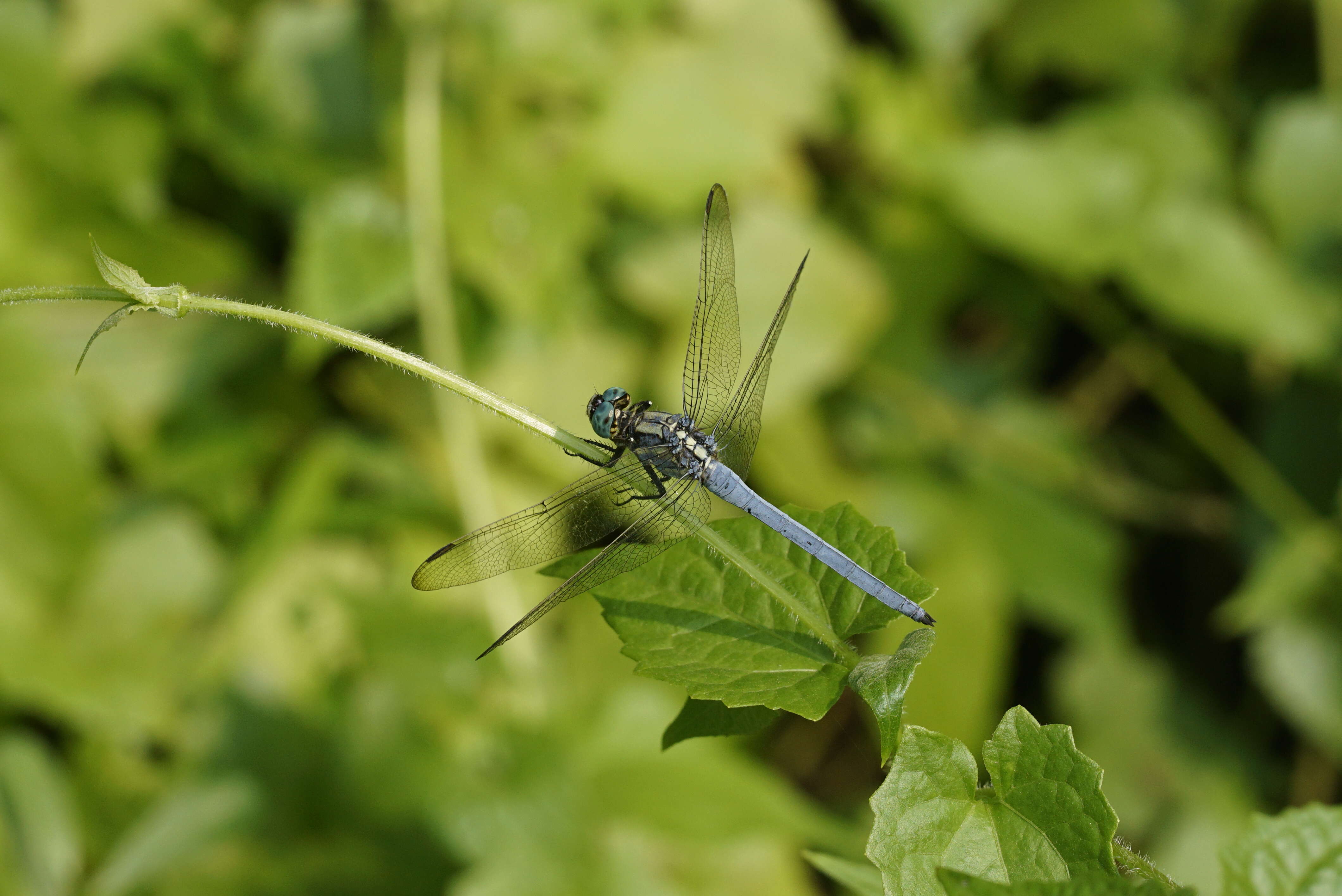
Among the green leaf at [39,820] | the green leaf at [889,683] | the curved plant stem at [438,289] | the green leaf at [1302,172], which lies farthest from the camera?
the green leaf at [1302,172]

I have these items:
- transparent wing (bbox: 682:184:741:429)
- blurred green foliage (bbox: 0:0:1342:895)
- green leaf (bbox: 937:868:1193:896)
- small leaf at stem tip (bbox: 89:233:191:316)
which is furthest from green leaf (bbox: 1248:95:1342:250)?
small leaf at stem tip (bbox: 89:233:191:316)

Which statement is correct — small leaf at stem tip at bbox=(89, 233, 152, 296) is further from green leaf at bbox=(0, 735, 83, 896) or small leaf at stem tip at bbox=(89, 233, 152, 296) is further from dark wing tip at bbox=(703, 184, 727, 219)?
green leaf at bbox=(0, 735, 83, 896)

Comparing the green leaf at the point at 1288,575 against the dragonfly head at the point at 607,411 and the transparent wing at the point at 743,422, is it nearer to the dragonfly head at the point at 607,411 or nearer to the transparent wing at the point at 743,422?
the transparent wing at the point at 743,422

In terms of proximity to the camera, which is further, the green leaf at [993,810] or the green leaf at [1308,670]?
the green leaf at [1308,670]

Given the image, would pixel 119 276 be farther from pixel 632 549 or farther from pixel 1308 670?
pixel 1308 670

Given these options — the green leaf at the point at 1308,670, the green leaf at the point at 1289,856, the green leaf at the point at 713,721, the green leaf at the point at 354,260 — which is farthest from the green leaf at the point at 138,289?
the green leaf at the point at 1308,670

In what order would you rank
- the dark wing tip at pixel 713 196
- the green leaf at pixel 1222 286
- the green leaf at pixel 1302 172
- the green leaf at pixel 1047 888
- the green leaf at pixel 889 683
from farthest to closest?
the green leaf at pixel 1302 172, the green leaf at pixel 1222 286, the dark wing tip at pixel 713 196, the green leaf at pixel 889 683, the green leaf at pixel 1047 888

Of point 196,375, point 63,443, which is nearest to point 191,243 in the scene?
point 196,375
